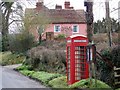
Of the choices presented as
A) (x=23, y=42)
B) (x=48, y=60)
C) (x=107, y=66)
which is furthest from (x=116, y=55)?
(x=23, y=42)

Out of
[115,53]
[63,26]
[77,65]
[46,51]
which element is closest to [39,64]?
[46,51]

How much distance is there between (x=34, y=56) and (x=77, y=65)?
10675 mm

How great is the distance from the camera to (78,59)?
15297 millimetres

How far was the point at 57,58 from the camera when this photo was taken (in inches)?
879

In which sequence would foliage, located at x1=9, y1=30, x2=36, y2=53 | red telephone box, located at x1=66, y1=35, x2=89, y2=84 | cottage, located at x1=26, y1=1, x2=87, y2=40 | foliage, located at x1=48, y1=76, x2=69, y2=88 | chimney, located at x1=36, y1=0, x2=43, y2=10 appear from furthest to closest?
cottage, located at x1=26, y1=1, x2=87, y2=40, chimney, located at x1=36, y1=0, x2=43, y2=10, foliage, located at x1=9, y1=30, x2=36, y2=53, red telephone box, located at x1=66, y1=35, x2=89, y2=84, foliage, located at x1=48, y1=76, x2=69, y2=88

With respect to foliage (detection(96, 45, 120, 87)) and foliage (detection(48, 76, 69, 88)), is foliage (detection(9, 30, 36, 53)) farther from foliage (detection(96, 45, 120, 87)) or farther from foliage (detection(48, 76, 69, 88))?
foliage (detection(96, 45, 120, 87))

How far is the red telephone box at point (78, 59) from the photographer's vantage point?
49.7 feet

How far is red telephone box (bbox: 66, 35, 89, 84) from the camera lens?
15148 millimetres

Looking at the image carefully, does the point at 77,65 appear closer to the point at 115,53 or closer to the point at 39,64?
the point at 115,53

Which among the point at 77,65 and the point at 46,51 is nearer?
the point at 77,65

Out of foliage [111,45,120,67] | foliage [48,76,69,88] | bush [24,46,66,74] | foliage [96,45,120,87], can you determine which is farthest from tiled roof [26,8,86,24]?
foliage [111,45,120,67]

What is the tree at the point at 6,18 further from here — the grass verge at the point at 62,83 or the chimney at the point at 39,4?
the grass verge at the point at 62,83

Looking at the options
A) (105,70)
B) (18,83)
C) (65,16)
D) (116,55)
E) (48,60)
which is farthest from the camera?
(65,16)

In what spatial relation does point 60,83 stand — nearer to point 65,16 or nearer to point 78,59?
point 78,59
